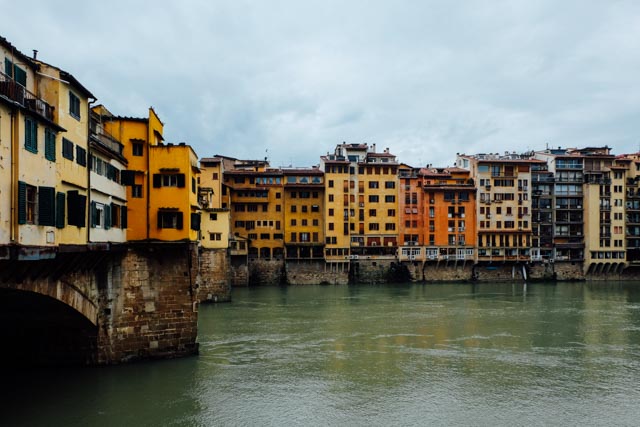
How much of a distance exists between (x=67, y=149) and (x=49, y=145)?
1756mm

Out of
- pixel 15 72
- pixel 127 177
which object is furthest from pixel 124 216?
pixel 15 72

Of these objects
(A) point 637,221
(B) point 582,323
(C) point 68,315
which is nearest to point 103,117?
(C) point 68,315

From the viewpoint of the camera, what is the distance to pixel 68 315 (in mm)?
21750

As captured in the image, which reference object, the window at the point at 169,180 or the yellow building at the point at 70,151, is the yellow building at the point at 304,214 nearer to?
the window at the point at 169,180

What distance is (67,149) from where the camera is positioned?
60.6 feet

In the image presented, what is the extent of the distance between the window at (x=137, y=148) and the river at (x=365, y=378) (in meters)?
10.4

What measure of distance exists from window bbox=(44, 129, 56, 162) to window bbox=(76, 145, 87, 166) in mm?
2367

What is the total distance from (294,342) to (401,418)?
45.5 ft

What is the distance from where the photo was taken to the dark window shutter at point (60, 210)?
1711 centimetres

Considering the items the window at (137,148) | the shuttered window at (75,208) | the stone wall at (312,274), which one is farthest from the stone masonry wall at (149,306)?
the stone wall at (312,274)

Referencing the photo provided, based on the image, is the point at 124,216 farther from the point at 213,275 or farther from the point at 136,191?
the point at 213,275

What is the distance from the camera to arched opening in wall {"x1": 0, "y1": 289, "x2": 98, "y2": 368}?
21.9 meters

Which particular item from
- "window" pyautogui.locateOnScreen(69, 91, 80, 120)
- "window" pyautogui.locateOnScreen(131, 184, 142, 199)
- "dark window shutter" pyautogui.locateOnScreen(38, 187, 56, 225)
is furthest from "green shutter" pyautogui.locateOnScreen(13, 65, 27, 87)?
"window" pyautogui.locateOnScreen(131, 184, 142, 199)

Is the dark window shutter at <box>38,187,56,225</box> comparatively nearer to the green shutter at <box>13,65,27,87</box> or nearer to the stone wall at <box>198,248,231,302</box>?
the green shutter at <box>13,65,27,87</box>
